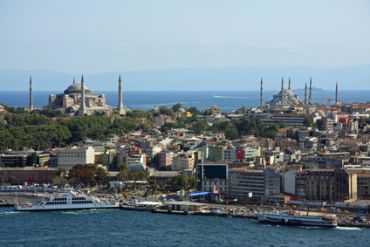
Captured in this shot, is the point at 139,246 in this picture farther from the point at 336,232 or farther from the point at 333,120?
the point at 333,120

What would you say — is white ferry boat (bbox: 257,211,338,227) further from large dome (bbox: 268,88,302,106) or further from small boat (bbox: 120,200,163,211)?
large dome (bbox: 268,88,302,106)

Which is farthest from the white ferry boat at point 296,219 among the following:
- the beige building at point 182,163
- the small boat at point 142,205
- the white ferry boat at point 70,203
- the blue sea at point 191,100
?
the blue sea at point 191,100

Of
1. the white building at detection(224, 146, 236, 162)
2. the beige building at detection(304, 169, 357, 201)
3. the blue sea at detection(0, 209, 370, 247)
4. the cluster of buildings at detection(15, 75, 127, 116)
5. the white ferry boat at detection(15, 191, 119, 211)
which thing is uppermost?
the cluster of buildings at detection(15, 75, 127, 116)

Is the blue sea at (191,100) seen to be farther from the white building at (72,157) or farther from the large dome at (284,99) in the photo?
the white building at (72,157)

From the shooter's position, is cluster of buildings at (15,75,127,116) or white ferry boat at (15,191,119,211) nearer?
white ferry boat at (15,191,119,211)

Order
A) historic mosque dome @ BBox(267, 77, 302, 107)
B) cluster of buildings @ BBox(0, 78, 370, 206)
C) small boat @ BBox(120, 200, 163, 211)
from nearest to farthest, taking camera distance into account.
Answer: small boat @ BBox(120, 200, 163, 211) < cluster of buildings @ BBox(0, 78, 370, 206) < historic mosque dome @ BBox(267, 77, 302, 107)

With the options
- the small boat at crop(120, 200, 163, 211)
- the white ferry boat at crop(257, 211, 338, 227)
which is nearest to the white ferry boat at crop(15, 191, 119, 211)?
the small boat at crop(120, 200, 163, 211)
